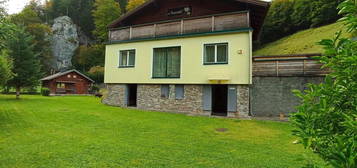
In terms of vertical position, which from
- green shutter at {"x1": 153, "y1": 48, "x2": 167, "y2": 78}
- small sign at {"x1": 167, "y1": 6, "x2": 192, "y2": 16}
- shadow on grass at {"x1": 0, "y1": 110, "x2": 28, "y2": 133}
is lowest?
shadow on grass at {"x1": 0, "y1": 110, "x2": 28, "y2": 133}

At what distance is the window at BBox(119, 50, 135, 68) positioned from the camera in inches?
622

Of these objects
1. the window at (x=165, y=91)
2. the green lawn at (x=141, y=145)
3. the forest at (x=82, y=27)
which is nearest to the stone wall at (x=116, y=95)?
the window at (x=165, y=91)

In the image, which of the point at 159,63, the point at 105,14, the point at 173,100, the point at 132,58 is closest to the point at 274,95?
the point at 173,100

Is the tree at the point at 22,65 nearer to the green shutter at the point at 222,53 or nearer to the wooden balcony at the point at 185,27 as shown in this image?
the wooden balcony at the point at 185,27

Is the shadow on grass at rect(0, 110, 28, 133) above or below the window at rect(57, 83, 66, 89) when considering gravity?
below

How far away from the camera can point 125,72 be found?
1566cm

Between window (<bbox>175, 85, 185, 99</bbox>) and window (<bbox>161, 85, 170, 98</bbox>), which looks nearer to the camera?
window (<bbox>175, 85, 185, 99</bbox>)

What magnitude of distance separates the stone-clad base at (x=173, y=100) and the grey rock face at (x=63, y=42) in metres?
39.0

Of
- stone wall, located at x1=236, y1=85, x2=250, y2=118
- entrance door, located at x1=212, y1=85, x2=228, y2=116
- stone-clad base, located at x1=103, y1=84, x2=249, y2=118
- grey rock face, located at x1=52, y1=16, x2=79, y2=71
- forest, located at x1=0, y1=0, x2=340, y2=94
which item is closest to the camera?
stone wall, located at x1=236, y1=85, x2=250, y2=118

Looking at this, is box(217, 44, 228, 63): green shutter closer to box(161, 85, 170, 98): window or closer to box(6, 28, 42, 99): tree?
box(161, 85, 170, 98): window

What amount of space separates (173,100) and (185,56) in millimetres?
2954

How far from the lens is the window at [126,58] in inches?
622

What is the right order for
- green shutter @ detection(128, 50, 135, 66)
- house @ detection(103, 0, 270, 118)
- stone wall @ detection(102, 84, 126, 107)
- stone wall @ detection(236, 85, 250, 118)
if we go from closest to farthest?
stone wall @ detection(236, 85, 250, 118) < house @ detection(103, 0, 270, 118) < green shutter @ detection(128, 50, 135, 66) < stone wall @ detection(102, 84, 126, 107)

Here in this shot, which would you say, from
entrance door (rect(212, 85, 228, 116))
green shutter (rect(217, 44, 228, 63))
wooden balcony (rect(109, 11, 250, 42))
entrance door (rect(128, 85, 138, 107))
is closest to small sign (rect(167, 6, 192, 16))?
wooden balcony (rect(109, 11, 250, 42))
